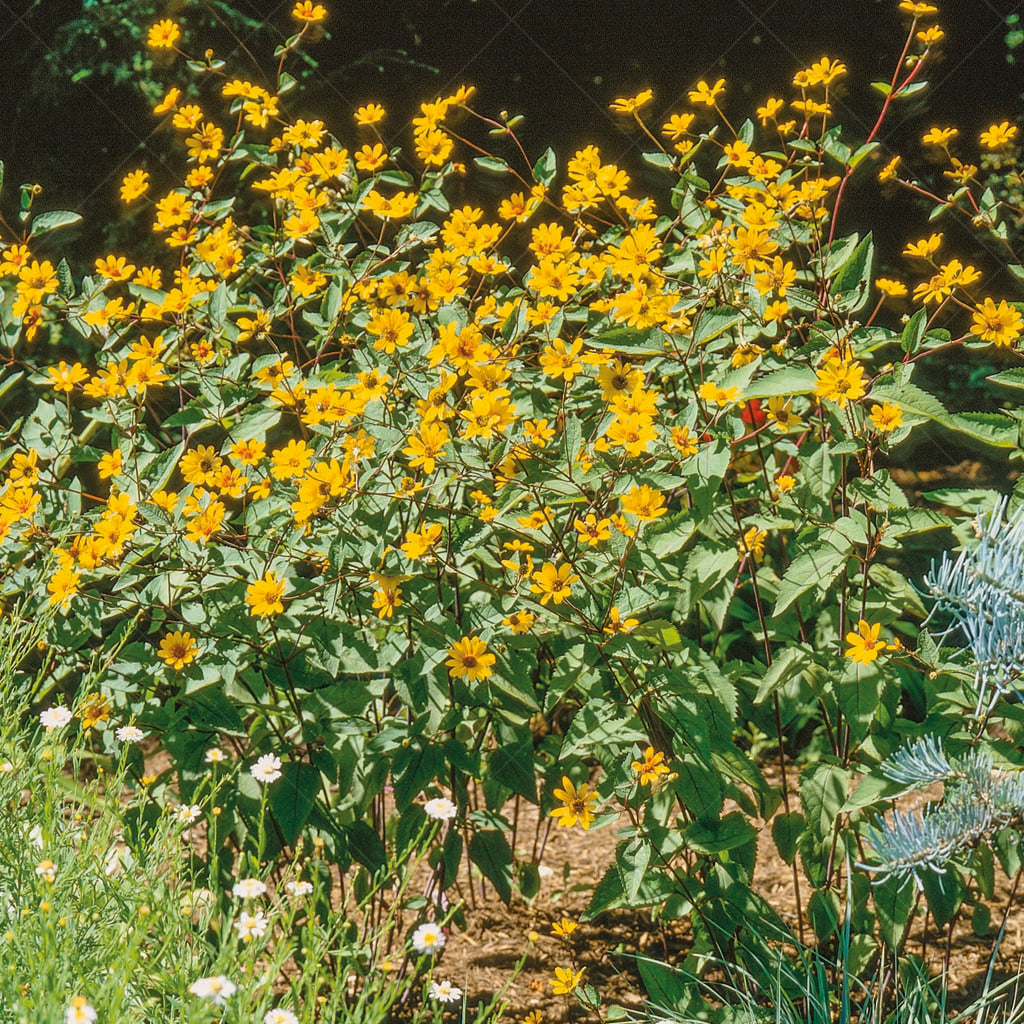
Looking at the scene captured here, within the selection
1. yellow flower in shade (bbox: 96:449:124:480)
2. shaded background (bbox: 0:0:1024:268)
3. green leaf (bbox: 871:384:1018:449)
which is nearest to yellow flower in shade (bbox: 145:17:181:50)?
shaded background (bbox: 0:0:1024:268)

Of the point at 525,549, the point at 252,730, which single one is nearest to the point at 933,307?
the point at 525,549

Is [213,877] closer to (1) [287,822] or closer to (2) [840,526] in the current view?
(1) [287,822]

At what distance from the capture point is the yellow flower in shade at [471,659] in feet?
5.24

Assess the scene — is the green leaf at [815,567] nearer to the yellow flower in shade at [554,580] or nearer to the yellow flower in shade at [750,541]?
the yellow flower in shade at [750,541]

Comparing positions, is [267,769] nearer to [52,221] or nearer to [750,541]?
[750,541]

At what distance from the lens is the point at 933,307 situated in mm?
2801

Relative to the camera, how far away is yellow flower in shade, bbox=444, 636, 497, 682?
1.60 metres

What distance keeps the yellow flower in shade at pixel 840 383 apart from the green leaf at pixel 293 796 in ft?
3.28

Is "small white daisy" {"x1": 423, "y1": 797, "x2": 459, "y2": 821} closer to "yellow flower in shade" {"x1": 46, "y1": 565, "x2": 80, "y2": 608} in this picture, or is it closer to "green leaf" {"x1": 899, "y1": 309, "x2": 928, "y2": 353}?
"yellow flower in shade" {"x1": 46, "y1": 565, "x2": 80, "y2": 608}

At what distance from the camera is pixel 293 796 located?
5.73 feet

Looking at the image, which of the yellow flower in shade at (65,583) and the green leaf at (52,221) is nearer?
the yellow flower in shade at (65,583)

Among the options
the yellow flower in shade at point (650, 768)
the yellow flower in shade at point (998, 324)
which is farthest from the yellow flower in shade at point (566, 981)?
the yellow flower in shade at point (998, 324)

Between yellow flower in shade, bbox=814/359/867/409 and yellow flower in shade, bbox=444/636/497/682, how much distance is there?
2.04 ft

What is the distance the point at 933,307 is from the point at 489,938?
189cm
